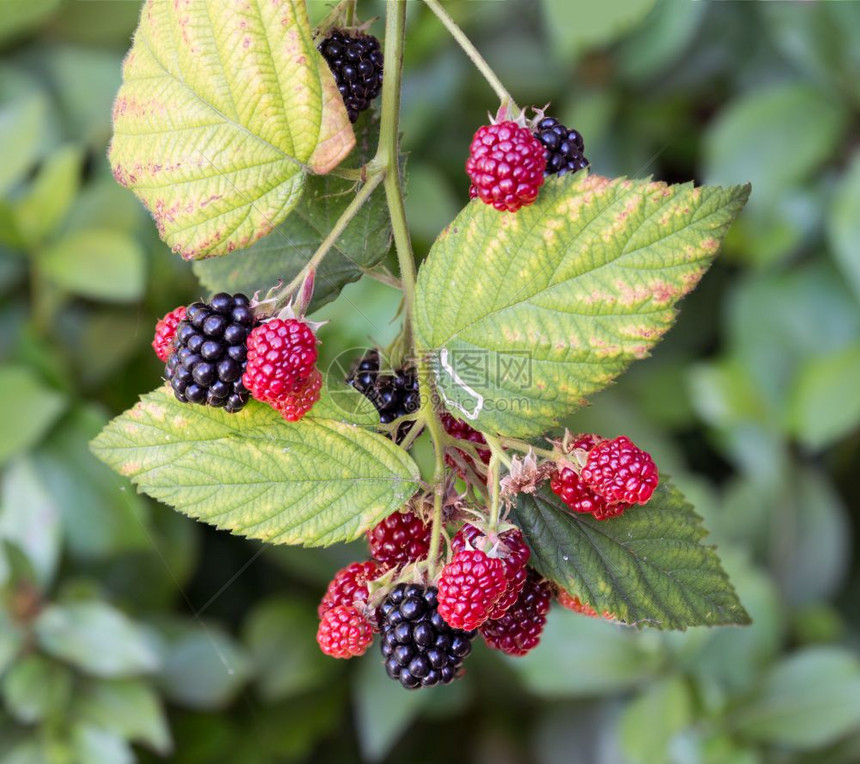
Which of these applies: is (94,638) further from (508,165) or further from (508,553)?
(508,165)

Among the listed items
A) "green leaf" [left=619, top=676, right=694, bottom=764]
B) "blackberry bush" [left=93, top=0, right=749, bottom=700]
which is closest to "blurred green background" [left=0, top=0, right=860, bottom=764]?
"green leaf" [left=619, top=676, right=694, bottom=764]

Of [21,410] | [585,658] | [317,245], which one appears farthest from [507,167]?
[21,410]

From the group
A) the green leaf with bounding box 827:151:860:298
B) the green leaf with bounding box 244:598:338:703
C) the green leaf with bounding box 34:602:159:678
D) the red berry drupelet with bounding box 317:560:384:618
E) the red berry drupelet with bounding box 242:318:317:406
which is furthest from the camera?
the green leaf with bounding box 244:598:338:703

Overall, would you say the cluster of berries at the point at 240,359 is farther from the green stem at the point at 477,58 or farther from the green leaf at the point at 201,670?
the green leaf at the point at 201,670

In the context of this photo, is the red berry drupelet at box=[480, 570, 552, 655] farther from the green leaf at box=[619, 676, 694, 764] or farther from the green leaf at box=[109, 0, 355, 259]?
the green leaf at box=[619, 676, 694, 764]

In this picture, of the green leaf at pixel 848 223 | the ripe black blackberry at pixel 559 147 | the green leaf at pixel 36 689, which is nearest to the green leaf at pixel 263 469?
the ripe black blackberry at pixel 559 147
